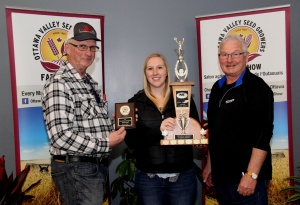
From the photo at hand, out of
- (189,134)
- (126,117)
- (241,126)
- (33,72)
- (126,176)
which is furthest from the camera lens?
(126,176)

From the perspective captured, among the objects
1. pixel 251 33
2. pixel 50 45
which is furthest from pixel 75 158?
pixel 251 33

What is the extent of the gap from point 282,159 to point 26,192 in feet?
8.65

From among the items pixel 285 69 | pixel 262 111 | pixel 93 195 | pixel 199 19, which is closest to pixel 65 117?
pixel 93 195

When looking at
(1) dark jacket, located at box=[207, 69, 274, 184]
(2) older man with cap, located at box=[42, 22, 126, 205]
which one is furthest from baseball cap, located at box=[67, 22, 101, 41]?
(1) dark jacket, located at box=[207, 69, 274, 184]

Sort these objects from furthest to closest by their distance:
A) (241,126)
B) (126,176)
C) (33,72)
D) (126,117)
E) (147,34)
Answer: (147,34), (126,176), (33,72), (126,117), (241,126)

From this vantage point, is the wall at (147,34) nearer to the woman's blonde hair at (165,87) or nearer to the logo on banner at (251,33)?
the logo on banner at (251,33)

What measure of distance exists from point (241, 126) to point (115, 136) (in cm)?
85

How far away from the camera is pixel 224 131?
226 centimetres

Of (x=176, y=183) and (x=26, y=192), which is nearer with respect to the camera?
(x=176, y=183)

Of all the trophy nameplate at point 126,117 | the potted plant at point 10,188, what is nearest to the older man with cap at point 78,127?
the trophy nameplate at point 126,117

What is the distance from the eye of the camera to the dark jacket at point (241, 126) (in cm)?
212

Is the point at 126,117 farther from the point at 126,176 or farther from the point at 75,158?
the point at 126,176

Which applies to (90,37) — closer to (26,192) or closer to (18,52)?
(18,52)

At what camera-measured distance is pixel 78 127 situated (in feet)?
6.91
